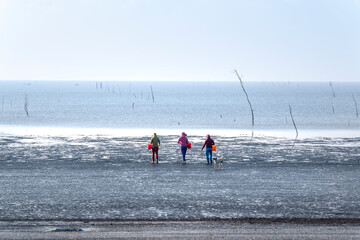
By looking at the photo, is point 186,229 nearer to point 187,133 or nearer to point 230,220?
point 230,220

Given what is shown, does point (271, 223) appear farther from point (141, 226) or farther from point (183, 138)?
point (183, 138)

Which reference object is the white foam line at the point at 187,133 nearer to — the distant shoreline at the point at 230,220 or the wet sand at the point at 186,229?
the distant shoreline at the point at 230,220

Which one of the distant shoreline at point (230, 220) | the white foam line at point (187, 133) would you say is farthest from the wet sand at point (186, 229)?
the white foam line at point (187, 133)

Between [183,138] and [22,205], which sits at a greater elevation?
[183,138]

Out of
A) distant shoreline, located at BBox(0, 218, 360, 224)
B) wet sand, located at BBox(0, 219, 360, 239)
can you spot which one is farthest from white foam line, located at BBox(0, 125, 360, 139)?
wet sand, located at BBox(0, 219, 360, 239)

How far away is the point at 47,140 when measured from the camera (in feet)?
143

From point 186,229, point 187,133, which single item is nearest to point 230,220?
point 186,229

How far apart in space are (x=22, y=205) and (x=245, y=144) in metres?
24.8

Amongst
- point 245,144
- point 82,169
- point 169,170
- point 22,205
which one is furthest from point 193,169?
point 245,144

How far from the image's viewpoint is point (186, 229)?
14.6 m

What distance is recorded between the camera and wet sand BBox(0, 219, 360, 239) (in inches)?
544

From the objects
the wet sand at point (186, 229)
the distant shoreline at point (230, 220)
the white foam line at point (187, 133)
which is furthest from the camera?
the white foam line at point (187, 133)

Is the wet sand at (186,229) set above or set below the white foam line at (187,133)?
below

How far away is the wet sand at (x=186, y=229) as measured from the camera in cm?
1383
